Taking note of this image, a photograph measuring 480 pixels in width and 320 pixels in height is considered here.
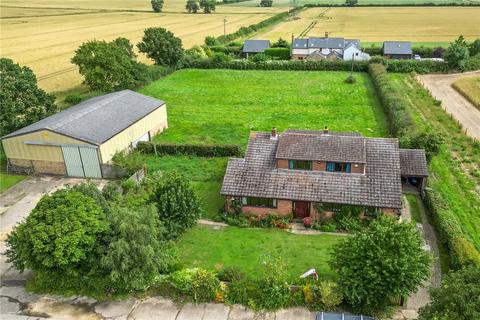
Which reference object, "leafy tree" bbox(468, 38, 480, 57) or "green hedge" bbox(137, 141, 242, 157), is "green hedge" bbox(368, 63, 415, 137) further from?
"leafy tree" bbox(468, 38, 480, 57)

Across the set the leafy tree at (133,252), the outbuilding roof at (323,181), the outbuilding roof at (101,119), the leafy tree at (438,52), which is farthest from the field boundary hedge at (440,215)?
the leafy tree at (438,52)

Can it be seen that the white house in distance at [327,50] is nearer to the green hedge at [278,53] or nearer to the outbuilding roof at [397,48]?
the green hedge at [278,53]

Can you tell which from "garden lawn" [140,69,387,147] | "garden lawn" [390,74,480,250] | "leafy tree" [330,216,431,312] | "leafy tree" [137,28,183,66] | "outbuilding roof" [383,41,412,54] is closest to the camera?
"leafy tree" [330,216,431,312]

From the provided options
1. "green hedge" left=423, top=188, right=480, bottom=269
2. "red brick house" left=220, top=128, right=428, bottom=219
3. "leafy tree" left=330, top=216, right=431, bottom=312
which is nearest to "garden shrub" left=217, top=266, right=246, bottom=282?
"leafy tree" left=330, top=216, right=431, bottom=312

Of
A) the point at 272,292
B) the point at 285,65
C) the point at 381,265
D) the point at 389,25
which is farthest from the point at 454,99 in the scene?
the point at 389,25

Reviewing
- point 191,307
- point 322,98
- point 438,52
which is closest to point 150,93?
point 322,98
